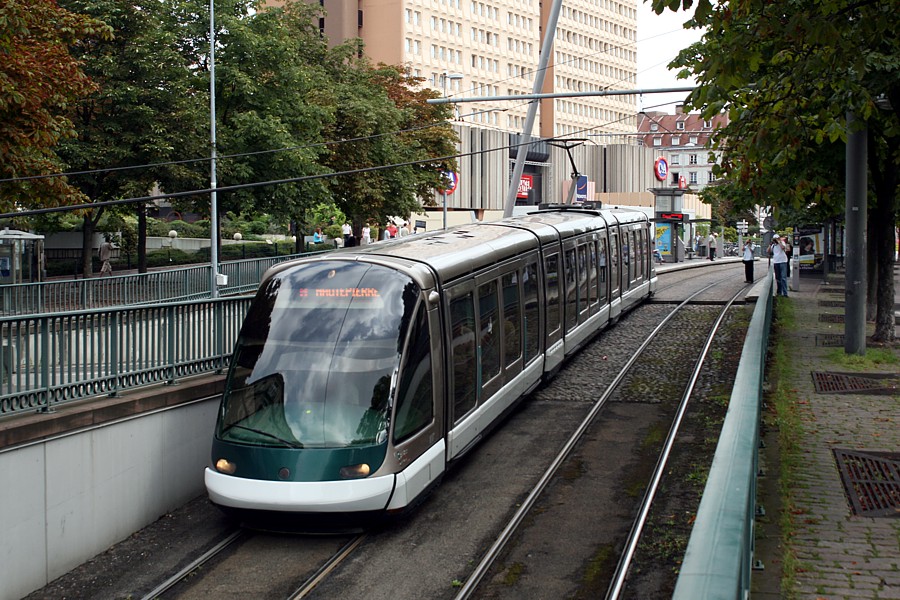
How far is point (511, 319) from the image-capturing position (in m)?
13.9

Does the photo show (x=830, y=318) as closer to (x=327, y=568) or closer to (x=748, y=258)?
(x=748, y=258)

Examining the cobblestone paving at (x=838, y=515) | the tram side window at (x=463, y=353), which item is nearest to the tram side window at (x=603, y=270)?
the cobblestone paving at (x=838, y=515)

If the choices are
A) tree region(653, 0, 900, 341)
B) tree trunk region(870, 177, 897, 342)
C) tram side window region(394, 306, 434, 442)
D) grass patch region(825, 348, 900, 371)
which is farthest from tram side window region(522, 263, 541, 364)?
tree trunk region(870, 177, 897, 342)

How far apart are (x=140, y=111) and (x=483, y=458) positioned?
21.8 meters

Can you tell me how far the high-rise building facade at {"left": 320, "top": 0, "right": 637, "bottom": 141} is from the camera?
99.1m

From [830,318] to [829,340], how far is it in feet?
15.6

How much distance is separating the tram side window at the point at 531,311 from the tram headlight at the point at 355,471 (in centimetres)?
540

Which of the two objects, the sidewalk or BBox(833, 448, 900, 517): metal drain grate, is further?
BBox(833, 448, 900, 517): metal drain grate

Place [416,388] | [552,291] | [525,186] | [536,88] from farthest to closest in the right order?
[525,186] < [536,88] < [552,291] < [416,388]

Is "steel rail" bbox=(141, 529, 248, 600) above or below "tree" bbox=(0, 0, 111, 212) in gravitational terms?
below

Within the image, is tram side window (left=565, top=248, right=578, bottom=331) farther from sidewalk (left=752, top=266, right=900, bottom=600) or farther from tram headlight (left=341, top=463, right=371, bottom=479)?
tram headlight (left=341, top=463, right=371, bottom=479)

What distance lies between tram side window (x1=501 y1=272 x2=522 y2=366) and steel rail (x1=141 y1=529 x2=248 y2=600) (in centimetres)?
461

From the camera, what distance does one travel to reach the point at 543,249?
16.3 meters

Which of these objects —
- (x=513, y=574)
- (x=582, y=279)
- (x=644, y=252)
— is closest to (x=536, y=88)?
(x=644, y=252)
